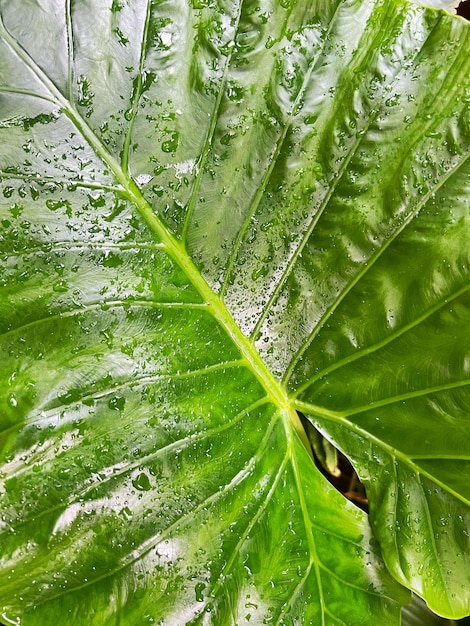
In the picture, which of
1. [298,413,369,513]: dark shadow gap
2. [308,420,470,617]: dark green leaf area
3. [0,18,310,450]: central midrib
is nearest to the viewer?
[0,18,310,450]: central midrib

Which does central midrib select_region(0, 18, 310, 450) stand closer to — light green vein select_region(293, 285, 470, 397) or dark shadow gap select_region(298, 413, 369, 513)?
light green vein select_region(293, 285, 470, 397)

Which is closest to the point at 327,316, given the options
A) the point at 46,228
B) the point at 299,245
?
the point at 299,245

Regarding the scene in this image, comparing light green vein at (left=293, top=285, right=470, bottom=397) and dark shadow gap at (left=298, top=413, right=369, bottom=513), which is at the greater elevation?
dark shadow gap at (left=298, top=413, right=369, bottom=513)

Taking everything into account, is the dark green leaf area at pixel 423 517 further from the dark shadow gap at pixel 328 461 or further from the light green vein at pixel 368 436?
the dark shadow gap at pixel 328 461

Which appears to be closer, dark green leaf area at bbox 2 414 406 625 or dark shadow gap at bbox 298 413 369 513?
dark green leaf area at bbox 2 414 406 625

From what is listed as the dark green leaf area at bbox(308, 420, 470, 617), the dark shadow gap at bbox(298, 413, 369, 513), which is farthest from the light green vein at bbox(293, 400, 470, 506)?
the dark shadow gap at bbox(298, 413, 369, 513)

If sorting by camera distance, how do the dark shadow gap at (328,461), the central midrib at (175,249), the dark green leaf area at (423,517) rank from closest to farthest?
the central midrib at (175,249)
the dark green leaf area at (423,517)
the dark shadow gap at (328,461)

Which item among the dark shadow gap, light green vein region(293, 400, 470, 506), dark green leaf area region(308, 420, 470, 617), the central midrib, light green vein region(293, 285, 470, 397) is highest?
the central midrib

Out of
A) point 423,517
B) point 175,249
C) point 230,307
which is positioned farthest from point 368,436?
point 175,249

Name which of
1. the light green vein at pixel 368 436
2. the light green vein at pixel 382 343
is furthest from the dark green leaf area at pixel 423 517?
the light green vein at pixel 382 343
